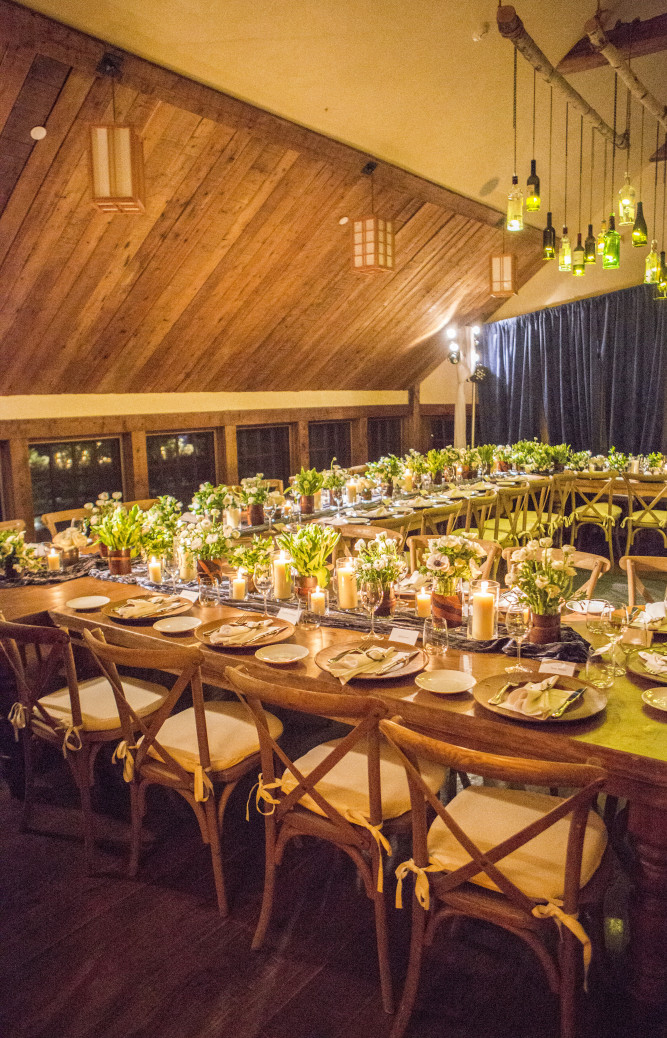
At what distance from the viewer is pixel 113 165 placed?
391 centimetres

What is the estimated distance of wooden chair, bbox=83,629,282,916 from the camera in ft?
7.52

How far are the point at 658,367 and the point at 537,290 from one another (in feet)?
8.00

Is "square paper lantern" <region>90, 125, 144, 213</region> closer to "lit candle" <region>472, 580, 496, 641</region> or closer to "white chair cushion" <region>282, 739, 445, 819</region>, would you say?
"lit candle" <region>472, 580, 496, 641</region>

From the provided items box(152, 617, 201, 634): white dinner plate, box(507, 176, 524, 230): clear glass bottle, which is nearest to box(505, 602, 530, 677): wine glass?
box(152, 617, 201, 634): white dinner plate

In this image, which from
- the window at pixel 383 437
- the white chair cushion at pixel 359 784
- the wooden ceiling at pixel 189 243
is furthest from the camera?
the window at pixel 383 437

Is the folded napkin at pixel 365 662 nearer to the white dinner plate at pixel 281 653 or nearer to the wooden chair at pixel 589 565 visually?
the white dinner plate at pixel 281 653

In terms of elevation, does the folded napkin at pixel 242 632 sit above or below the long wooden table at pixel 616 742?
above

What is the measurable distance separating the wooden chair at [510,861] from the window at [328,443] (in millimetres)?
8238

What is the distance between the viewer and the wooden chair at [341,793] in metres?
1.95

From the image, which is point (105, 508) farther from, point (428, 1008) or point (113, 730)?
point (428, 1008)

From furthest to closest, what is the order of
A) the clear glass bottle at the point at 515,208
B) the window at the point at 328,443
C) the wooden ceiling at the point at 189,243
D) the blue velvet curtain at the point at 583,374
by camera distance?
the window at the point at 328,443 → the blue velvet curtain at the point at 583,374 → the wooden ceiling at the point at 189,243 → the clear glass bottle at the point at 515,208

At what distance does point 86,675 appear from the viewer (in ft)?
11.8

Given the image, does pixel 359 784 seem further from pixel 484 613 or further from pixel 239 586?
pixel 239 586

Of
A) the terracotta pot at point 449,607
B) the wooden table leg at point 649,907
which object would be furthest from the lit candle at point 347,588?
the wooden table leg at point 649,907
